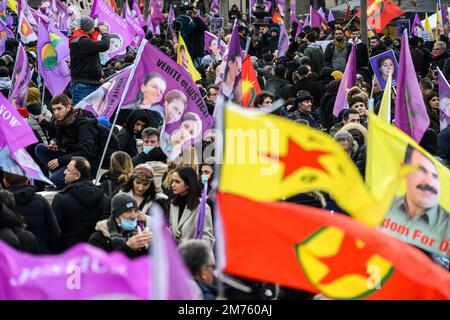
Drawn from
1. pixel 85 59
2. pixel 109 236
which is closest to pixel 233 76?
pixel 85 59

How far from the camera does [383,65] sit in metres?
15.3

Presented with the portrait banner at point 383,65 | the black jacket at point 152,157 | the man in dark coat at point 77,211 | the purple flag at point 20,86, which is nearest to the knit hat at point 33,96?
the purple flag at point 20,86

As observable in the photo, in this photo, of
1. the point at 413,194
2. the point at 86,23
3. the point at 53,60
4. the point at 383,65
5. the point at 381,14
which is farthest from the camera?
the point at 381,14

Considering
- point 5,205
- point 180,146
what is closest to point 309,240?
point 5,205

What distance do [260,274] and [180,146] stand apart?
5.74m

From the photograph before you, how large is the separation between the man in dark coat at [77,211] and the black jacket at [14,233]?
1284mm

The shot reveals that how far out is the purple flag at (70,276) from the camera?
5.03 meters

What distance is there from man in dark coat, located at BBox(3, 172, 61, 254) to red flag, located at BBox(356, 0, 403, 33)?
18.0 meters

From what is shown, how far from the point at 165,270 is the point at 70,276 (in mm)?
939

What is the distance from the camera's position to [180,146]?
11180 millimetres

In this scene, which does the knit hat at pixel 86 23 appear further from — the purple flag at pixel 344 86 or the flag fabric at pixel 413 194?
the flag fabric at pixel 413 194

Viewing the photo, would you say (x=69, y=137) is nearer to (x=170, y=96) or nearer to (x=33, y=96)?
(x=170, y=96)
